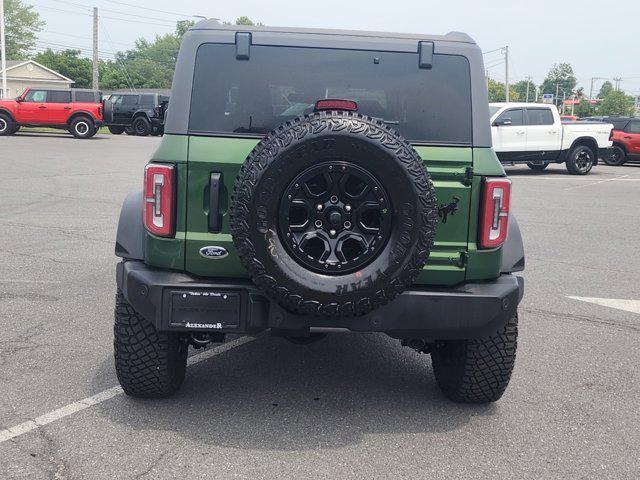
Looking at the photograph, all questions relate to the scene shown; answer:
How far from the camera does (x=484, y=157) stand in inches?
149

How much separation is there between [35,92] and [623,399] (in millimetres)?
29115

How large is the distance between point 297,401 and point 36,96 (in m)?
28.5

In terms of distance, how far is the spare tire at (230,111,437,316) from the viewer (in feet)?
11.0

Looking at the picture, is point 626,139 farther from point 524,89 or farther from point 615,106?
point 524,89

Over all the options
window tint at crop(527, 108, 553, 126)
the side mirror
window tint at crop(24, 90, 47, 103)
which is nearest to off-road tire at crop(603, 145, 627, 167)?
window tint at crop(527, 108, 553, 126)

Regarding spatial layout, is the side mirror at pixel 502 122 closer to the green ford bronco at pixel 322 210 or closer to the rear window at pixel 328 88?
the green ford bronco at pixel 322 210

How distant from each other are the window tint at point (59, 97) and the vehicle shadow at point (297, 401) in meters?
27.0

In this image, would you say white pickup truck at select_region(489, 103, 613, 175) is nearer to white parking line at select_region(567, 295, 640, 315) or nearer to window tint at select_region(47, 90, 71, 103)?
white parking line at select_region(567, 295, 640, 315)

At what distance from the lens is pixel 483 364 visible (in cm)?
401

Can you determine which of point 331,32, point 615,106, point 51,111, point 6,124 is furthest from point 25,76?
point 331,32

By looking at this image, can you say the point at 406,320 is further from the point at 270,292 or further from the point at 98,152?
the point at 98,152

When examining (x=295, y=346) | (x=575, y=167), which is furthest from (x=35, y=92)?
(x=295, y=346)

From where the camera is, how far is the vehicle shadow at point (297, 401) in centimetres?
373

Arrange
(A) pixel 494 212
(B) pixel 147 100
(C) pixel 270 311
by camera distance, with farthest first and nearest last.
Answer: (B) pixel 147 100, (A) pixel 494 212, (C) pixel 270 311
